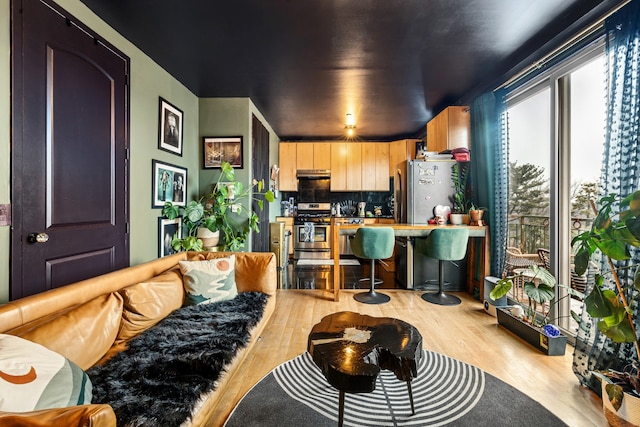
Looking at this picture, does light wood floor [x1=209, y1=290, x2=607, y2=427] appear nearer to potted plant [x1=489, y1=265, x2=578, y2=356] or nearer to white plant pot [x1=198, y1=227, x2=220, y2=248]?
potted plant [x1=489, y1=265, x2=578, y2=356]

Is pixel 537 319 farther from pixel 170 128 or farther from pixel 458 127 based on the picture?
pixel 170 128

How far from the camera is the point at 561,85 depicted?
2.44 metres

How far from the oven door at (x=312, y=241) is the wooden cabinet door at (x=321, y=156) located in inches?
50.9

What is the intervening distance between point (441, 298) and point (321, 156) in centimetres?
387

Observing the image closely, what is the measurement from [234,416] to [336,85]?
10.6 feet

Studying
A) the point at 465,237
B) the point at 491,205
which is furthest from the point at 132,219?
the point at 491,205

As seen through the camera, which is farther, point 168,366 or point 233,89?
point 233,89

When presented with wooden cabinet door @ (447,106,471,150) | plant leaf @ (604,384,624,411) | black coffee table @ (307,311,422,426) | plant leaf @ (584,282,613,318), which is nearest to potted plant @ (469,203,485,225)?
wooden cabinet door @ (447,106,471,150)

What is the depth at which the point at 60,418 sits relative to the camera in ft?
2.38

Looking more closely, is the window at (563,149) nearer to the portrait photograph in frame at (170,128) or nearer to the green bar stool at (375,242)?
the green bar stool at (375,242)

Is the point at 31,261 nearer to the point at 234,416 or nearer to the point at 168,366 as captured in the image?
the point at 168,366

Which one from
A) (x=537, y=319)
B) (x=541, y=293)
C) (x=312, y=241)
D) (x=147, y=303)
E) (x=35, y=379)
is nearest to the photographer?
(x=35, y=379)

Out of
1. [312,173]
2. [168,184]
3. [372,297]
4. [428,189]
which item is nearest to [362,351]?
[372,297]

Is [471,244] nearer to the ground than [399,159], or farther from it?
nearer to the ground
